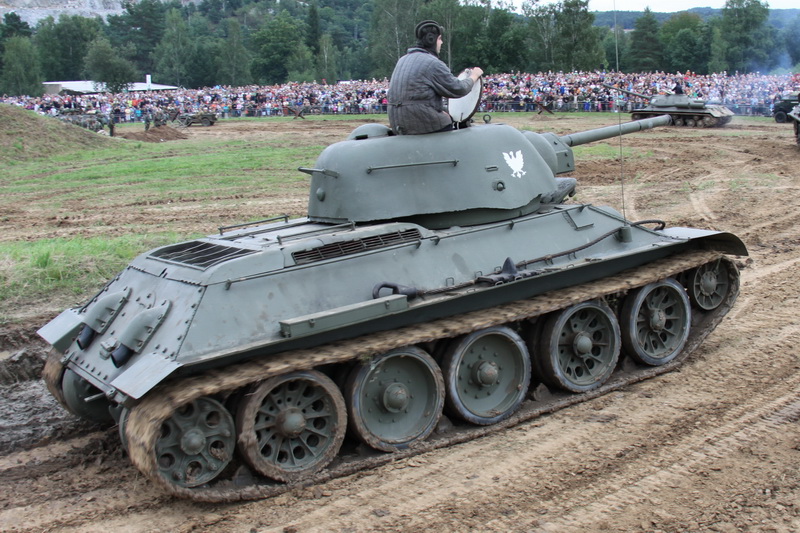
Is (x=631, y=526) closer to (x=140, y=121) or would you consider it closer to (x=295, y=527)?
(x=295, y=527)

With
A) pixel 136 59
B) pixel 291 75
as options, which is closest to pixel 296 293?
pixel 291 75

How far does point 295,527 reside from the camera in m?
6.36

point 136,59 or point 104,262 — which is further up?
point 136,59

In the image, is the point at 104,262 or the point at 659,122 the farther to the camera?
the point at 104,262

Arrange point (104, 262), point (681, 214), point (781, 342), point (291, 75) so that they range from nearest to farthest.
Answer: point (781, 342) < point (104, 262) < point (681, 214) < point (291, 75)

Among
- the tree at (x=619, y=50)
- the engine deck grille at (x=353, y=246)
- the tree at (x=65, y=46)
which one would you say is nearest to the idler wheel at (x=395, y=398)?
the engine deck grille at (x=353, y=246)

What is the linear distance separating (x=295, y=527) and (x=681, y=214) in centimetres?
1358

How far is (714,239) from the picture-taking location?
10039 millimetres

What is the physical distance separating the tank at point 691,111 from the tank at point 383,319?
1039 inches

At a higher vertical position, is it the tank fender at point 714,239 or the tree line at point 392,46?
the tree line at point 392,46

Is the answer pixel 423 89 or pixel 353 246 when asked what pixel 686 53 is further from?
pixel 353 246

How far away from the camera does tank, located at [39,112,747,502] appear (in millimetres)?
6852

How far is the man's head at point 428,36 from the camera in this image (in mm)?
8953

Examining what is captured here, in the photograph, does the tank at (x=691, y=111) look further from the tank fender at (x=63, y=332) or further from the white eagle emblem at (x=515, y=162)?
the tank fender at (x=63, y=332)
